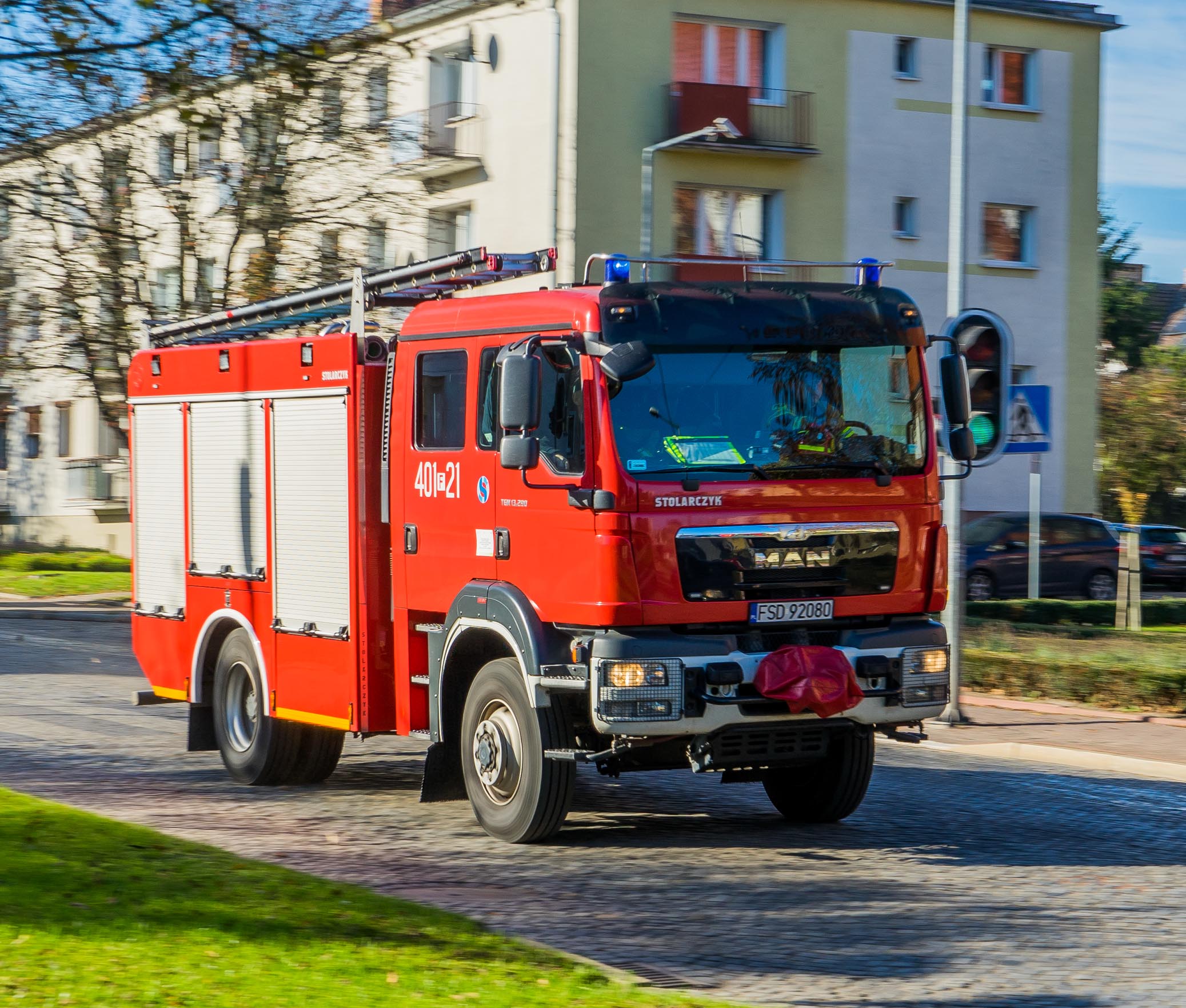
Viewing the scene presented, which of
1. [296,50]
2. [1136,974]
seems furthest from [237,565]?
[1136,974]

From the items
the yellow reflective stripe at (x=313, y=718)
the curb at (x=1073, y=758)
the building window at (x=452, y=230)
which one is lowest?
the curb at (x=1073, y=758)

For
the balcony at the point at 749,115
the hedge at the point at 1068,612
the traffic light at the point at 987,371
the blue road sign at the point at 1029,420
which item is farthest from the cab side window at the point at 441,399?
the balcony at the point at 749,115

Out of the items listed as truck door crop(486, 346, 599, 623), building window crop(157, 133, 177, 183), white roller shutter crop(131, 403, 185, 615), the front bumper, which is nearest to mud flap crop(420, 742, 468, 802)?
truck door crop(486, 346, 599, 623)

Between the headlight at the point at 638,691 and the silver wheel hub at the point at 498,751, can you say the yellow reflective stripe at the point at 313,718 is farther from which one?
the headlight at the point at 638,691

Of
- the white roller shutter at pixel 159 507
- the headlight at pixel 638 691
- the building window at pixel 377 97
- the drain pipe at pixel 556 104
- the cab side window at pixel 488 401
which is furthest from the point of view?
the drain pipe at pixel 556 104

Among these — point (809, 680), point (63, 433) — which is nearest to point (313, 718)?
point (809, 680)

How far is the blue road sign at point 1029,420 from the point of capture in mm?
14844

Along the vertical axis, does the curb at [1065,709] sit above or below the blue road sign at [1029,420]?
below

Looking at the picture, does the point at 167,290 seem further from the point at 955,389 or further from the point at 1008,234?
the point at 955,389

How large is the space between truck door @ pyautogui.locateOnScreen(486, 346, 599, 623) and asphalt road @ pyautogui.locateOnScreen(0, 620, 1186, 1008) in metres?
1.29

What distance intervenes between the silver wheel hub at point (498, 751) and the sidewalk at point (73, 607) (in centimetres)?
1745

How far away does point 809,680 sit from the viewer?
8.43 meters

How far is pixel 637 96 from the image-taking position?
32.8 m

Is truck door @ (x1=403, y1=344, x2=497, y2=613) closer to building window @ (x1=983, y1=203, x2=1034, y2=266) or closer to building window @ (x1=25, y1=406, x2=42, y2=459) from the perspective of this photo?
building window @ (x1=983, y1=203, x2=1034, y2=266)
